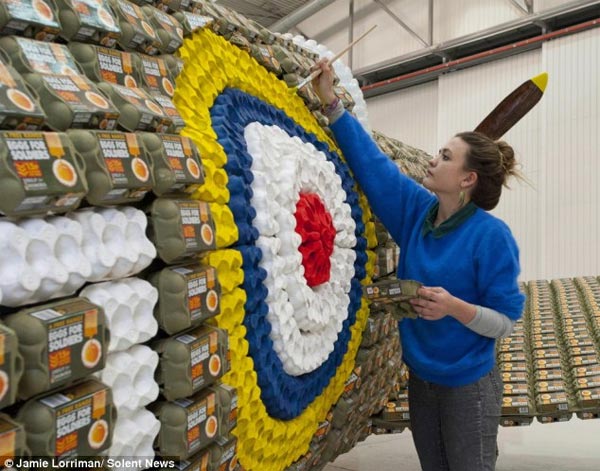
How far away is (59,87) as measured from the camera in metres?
1.11

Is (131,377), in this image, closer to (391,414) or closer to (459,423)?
(459,423)

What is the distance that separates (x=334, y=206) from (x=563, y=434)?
122 inches

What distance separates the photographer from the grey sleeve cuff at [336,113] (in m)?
2.32

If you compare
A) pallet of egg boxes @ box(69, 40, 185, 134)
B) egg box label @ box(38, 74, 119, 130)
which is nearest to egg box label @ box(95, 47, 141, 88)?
pallet of egg boxes @ box(69, 40, 185, 134)

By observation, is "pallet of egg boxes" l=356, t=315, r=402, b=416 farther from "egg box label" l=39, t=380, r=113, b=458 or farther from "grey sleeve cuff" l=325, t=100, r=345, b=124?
"egg box label" l=39, t=380, r=113, b=458

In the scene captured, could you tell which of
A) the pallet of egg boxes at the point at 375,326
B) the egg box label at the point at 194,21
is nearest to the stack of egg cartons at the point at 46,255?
the egg box label at the point at 194,21

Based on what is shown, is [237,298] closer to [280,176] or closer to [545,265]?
[280,176]

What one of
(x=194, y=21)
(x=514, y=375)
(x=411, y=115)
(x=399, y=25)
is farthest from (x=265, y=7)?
(x=194, y=21)

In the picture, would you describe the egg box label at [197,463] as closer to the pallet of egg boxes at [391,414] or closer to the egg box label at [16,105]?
the egg box label at [16,105]

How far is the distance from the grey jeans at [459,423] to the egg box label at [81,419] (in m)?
1.19

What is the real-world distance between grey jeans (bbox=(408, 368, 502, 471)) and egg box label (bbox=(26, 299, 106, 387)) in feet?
4.06

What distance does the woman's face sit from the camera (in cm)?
207

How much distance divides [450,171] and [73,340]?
4.48ft

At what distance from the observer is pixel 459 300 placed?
6.17 feet
